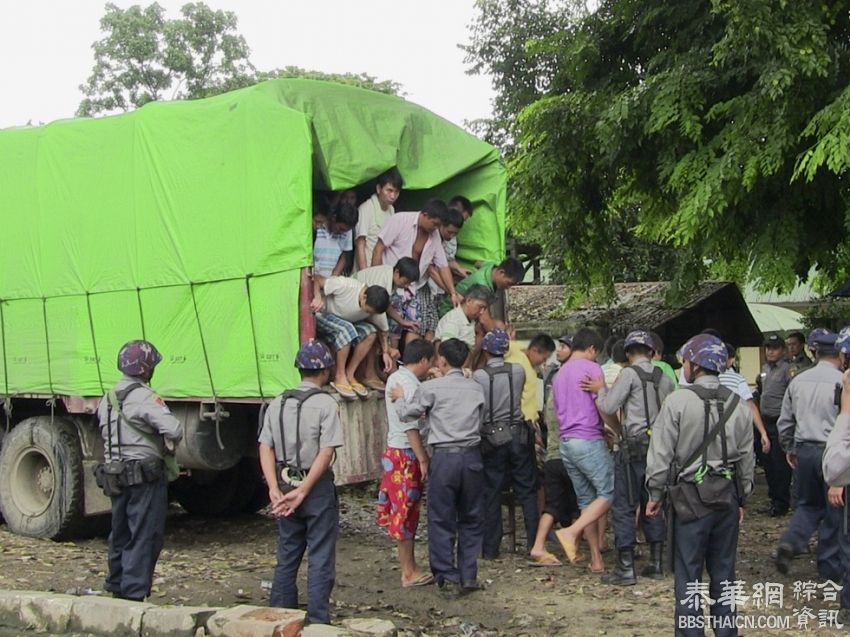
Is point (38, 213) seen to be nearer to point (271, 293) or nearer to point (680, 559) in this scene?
point (271, 293)

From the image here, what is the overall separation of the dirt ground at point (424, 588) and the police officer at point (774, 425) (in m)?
0.62

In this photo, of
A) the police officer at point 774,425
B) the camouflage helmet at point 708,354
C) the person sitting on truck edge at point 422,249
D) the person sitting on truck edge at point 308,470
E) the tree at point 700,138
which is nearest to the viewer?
the camouflage helmet at point 708,354

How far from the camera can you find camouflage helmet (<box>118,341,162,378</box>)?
6.24m

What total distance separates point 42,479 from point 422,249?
375 centimetres

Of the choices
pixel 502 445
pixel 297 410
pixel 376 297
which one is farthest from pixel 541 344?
pixel 297 410

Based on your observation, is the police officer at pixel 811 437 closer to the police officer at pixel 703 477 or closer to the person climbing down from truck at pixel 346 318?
the police officer at pixel 703 477

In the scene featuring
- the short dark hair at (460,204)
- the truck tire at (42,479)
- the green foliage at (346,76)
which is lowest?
the truck tire at (42,479)

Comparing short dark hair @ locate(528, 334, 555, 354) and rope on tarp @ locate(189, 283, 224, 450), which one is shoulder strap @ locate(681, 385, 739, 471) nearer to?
short dark hair @ locate(528, 334, 555, 354)

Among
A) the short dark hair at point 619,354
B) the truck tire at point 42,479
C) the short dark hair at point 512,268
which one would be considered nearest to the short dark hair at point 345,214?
the short dark hair at point 512,268

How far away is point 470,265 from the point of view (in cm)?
903

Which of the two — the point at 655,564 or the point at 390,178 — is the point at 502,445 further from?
the point at 390,178

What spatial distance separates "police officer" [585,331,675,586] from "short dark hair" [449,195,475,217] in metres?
2.02

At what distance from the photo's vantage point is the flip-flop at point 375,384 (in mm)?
7656

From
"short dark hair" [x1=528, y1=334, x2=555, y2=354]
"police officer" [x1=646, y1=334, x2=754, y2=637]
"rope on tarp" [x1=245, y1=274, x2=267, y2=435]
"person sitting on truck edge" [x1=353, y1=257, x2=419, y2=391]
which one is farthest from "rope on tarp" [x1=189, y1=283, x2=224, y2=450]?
"police officer" [x1=646, y1=334, x2=754, y2=637]
